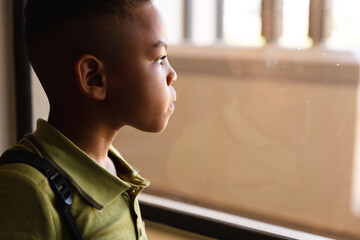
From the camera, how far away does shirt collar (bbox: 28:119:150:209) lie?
0.72 m

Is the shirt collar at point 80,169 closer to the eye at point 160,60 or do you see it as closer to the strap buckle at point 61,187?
the strap buckle at point 61,187

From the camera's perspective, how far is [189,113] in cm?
213

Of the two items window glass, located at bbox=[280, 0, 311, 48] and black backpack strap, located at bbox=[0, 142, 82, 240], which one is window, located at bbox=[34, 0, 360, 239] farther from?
black backpack strap, located at bbox=[0, 142, 82, 240]

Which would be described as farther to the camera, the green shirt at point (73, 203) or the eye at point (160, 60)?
the eye at point (160, 60)

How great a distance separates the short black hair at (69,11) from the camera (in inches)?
27.5

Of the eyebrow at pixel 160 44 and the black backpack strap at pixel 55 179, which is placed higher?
the eyebrow at pixel 160 44

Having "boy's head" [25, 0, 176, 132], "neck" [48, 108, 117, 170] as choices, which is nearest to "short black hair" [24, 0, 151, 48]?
"boy's head" [25, 0, 176, 132]

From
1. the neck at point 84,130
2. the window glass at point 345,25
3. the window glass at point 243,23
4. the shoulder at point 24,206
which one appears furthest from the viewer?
the window glass at point 243,23

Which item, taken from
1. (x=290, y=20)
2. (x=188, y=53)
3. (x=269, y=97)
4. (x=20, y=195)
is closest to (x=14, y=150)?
(x=20, y=195)

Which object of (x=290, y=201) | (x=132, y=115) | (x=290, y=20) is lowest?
(x=290, y=201)

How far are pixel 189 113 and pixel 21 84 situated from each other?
0.76m

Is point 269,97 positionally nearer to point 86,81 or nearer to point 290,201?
point 290,201

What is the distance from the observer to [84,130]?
2.47 feet

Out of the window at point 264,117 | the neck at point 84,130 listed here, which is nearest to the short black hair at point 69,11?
the neck at point 84,130
